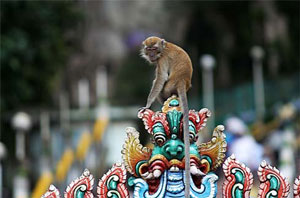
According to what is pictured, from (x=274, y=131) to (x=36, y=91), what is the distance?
6467 mm

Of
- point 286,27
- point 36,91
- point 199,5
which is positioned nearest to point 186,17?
point 199,5

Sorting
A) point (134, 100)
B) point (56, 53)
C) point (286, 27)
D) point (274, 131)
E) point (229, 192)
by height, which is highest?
point (286, 27)

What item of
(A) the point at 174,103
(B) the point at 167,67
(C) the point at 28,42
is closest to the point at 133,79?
(C) the point at 28,42

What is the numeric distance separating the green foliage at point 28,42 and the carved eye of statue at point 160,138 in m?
12.8

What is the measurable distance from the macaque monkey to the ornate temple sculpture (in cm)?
17

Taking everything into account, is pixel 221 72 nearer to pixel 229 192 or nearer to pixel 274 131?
pixel 274 131

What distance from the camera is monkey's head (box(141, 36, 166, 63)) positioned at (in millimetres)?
6195

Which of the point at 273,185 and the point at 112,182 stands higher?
the point at 112,182

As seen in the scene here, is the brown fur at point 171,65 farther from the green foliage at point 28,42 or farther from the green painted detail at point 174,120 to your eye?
the green foliage at point 28,42

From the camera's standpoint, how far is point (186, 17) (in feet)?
116

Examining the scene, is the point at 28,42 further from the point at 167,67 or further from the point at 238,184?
the point at 238,184

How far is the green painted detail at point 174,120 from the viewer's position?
5953mm

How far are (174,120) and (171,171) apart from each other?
33 cm

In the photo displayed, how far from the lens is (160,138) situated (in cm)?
595
